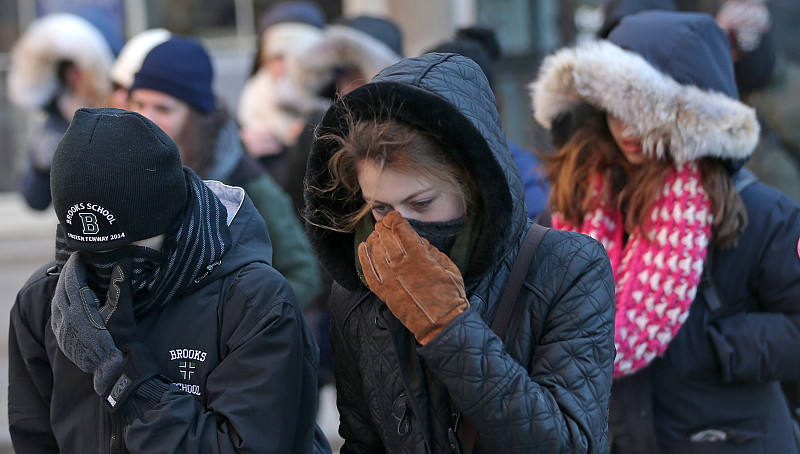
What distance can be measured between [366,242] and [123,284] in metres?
0.51

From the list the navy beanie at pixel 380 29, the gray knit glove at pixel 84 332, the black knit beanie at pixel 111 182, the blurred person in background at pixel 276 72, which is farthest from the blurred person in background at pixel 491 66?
the gray knit glove at pixel 84 332

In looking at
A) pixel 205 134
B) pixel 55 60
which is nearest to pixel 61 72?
pixel 55 60

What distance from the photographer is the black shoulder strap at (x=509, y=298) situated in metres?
1.81

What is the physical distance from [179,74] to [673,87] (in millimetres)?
1838

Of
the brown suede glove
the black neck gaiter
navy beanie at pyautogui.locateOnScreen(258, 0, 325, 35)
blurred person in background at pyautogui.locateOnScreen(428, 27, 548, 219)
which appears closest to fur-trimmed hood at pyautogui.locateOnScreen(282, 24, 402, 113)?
blurred person in background at pyautogui.locateOnScreen(428, 27, 548, 219)

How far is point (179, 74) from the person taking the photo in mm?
3400

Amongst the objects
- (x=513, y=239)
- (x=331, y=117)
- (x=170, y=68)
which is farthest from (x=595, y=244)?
(x=170, y=68)

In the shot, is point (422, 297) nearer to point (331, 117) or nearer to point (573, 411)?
point (573, 411)

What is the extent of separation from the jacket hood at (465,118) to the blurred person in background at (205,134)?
154cm

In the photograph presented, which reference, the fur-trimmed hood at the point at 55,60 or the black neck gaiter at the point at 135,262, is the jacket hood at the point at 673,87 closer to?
the black neck gaiter at the point at 135,262

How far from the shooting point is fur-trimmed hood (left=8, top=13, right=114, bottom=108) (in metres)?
4.49

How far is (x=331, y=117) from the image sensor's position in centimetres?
197

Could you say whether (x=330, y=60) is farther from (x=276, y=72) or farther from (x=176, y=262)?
(x=176, y=262)

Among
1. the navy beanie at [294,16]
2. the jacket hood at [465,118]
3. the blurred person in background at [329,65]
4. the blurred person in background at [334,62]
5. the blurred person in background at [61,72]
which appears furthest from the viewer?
the navy beanie at [294,16]
